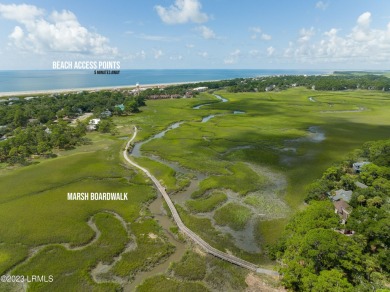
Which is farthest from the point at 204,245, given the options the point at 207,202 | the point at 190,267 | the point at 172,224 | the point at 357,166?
the point at 357,166

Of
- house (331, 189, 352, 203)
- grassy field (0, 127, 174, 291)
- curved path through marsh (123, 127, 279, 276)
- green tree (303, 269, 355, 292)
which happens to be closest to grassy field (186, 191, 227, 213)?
curved path through marsh (123, 127, 279, 276)

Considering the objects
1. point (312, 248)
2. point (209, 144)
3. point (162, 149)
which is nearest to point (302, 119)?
point (209, 144)

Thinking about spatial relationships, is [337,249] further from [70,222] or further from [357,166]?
[357,166]

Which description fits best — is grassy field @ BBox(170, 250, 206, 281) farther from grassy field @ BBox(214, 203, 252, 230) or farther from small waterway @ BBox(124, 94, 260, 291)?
grassy field @ BBox(214, 203, 252, 230)

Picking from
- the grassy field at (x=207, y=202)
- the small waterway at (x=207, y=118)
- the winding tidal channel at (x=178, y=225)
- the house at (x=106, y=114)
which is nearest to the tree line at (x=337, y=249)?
the winding tidal channel at (x=178, y=225)

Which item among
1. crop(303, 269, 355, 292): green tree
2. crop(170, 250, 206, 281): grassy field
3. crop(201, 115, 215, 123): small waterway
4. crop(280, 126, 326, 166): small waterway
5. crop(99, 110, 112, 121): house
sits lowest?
crop(170, 250, 206, 281): grassy field

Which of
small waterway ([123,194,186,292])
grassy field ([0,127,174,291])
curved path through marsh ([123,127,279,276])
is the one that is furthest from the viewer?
grassy field ([0,127,174,291])
